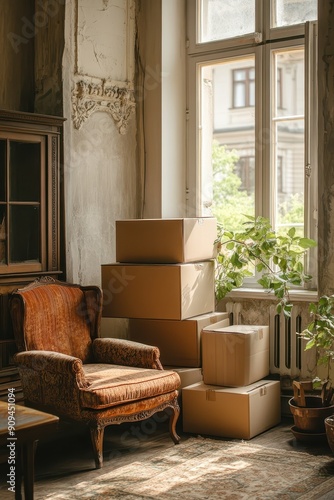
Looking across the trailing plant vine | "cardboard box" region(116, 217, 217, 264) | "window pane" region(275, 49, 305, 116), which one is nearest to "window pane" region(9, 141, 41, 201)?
"cardboard box" region(116, 217, 217, 264)

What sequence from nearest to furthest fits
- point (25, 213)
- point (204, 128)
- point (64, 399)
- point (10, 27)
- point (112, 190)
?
point (64, 399) → point (25, 213) → point (10, 27) → point (112, 190) → point (204, 128)

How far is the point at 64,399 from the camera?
3.85 metres

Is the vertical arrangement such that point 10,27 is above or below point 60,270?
above

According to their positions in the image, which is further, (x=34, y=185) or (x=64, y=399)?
(x=34, y=185)

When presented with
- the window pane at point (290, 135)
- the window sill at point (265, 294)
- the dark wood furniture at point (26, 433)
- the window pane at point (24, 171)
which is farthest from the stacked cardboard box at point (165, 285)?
the window pane at point (290, 135)

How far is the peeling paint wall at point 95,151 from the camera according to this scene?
4.77 meters

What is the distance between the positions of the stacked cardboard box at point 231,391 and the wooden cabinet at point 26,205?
1.12 m

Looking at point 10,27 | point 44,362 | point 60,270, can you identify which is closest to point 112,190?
point 60,270

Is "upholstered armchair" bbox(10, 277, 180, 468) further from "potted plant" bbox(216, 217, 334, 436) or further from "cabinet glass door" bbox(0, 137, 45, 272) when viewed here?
"potted plant" bbox(216, 217, 334, 436)

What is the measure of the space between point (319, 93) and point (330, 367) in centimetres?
173

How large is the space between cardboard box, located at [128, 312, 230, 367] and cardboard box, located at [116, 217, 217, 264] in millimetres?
409

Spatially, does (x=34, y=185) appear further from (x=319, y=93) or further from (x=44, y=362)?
(x=319, y=93)

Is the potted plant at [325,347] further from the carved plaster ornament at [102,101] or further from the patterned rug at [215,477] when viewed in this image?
the carved plaster ornament at [102,101]

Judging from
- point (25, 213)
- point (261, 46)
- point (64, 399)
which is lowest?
point (64, 399)
